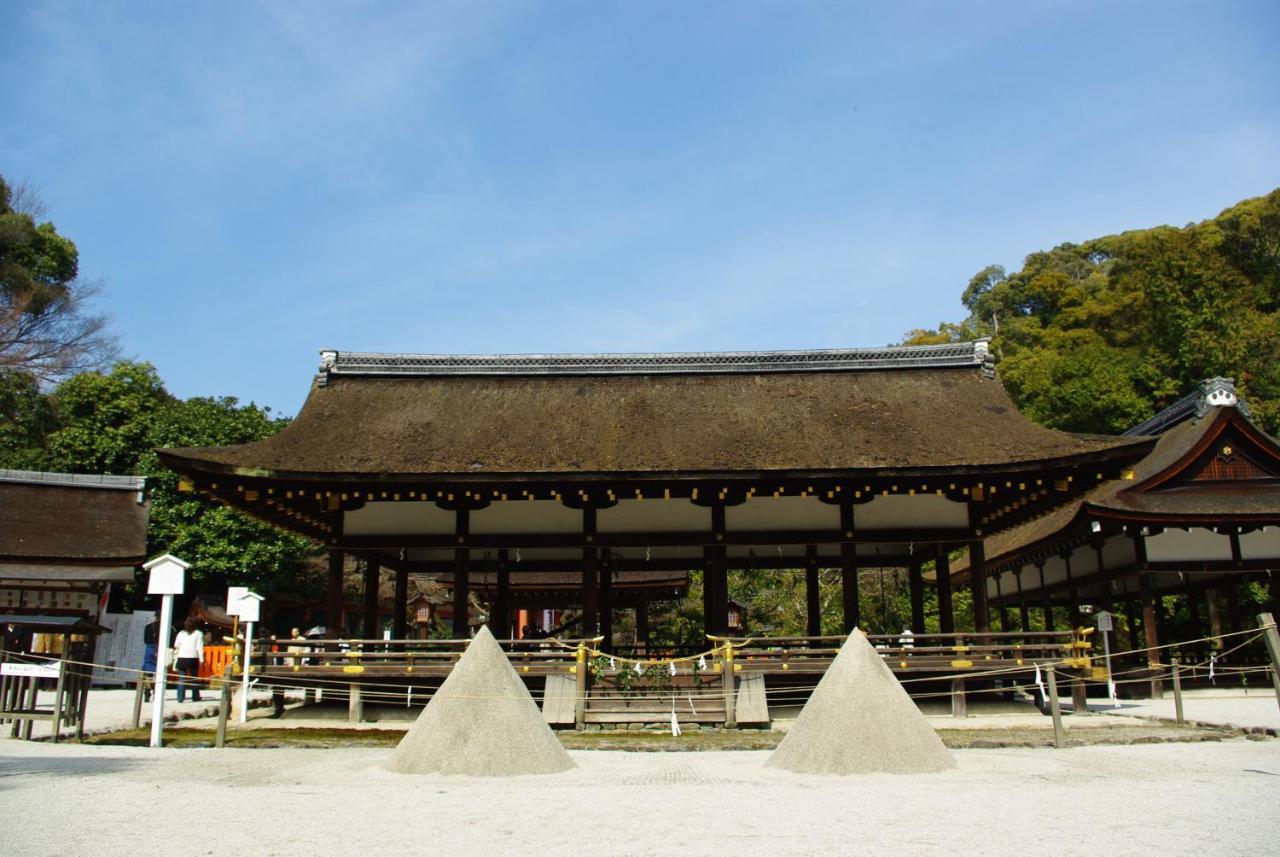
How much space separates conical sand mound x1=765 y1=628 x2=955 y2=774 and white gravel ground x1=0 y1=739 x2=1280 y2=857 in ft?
0.88

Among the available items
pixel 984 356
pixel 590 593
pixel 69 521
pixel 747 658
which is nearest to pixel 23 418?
pixel 69 521

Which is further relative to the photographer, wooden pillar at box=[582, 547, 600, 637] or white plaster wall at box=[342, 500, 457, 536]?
white plaster wall at box=[342, 500, 457, 536]

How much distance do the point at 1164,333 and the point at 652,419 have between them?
A: 97.0 feet

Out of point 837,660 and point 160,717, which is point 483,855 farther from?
point 160,717

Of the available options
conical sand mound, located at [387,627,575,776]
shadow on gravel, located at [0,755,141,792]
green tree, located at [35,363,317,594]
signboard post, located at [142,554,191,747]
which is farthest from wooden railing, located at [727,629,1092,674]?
green tree, located at [35,363,317,594]

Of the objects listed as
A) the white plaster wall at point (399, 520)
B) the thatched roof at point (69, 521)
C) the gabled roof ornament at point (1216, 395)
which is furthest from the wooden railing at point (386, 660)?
the gabled roof ornament at point (1216, 395)

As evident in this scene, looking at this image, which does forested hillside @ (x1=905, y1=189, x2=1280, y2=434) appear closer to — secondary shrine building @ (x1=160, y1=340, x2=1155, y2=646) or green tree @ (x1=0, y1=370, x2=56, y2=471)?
secondary shrine building @ (x1=160, y1=340, x2=1155, y2=646)

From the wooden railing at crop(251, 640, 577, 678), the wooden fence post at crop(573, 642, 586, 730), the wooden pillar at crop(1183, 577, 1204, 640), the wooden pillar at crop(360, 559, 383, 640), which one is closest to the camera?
the wooden fence post at crop(573, 642, 586, 730)

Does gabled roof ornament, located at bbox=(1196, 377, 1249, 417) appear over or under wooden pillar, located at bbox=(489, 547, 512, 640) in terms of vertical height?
over

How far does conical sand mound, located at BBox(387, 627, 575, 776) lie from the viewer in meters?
8.61

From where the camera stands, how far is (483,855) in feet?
17.3

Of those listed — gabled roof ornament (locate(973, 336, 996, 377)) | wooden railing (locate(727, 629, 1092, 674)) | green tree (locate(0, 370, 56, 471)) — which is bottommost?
wooden railing (locate(727, 629, 1092, 674))

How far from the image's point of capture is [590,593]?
15555 mm

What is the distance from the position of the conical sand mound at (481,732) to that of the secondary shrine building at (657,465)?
5405 mm
